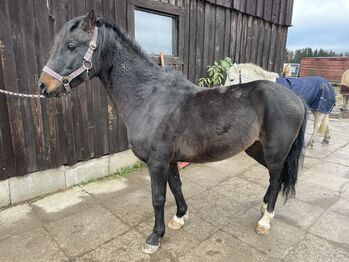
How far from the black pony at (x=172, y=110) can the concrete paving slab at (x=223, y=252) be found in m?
0.34

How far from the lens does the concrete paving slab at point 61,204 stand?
269 centimetres

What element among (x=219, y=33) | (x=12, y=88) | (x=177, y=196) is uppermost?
(x=219, y=33)

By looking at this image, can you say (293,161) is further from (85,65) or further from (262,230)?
(85,65)

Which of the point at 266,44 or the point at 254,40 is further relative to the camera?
the point at 266,44

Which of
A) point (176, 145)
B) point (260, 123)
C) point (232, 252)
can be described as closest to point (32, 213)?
point (176, 145)

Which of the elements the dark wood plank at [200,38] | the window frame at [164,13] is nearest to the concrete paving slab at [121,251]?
the window frame at [164,13]

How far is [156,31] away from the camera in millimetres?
3928

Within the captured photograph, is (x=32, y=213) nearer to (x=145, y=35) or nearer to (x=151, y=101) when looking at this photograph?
(x=151, y=101)

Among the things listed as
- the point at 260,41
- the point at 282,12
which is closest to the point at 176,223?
the point at 260,41

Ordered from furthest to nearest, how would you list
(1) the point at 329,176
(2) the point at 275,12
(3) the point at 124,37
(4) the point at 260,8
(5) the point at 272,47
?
(5) the point at 272,47
(2) the point at 275,12
(4) the point at 260,8
(1) the point at 329,176
(3) the point at 124,37

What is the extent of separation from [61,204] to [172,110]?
185 cm

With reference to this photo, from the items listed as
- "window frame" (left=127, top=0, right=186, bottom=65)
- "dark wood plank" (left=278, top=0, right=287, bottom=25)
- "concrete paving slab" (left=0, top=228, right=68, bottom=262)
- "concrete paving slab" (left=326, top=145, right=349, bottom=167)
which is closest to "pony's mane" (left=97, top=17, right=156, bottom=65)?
"window frame" (left=127, top=0, right=186, bottom=65)

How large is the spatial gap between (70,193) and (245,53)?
4.45m

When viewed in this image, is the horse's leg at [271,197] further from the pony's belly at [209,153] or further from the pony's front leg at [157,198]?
the pony's front leg at [157,198]
